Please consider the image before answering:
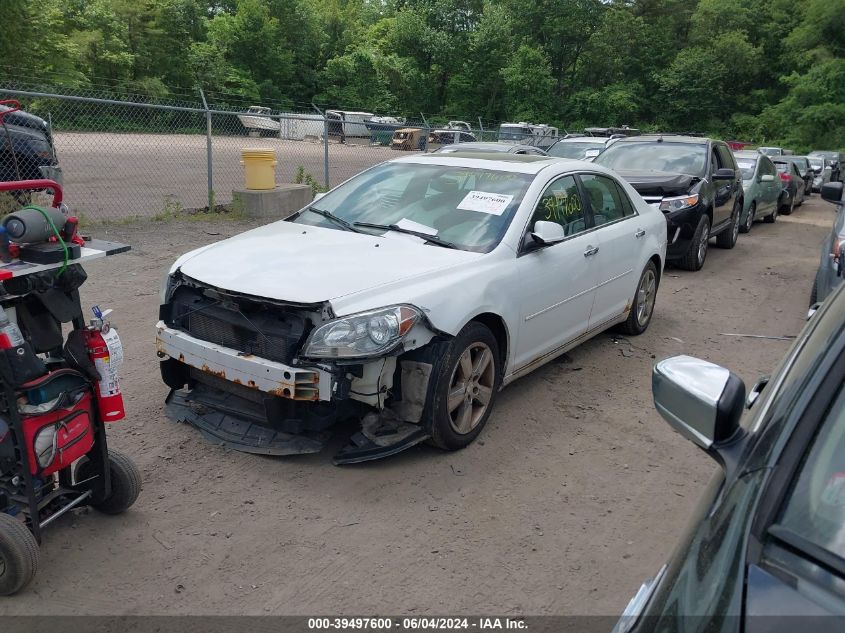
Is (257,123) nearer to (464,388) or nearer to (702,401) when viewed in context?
(464,388)

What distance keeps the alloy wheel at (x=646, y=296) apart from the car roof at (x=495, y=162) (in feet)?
4.33

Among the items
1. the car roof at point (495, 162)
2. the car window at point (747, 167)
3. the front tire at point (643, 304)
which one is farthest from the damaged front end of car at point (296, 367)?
the car window at point (747, 167)

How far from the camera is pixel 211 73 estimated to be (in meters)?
44.0

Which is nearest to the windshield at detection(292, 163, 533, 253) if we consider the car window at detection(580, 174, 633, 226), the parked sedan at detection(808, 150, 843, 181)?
the car window at detection(580, 174, 633, 226)

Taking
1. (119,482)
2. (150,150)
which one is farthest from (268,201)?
(119,482)

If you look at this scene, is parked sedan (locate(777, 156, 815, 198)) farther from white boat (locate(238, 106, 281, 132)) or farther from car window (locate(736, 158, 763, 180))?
white boat (locate(238, 106, 281, 132))

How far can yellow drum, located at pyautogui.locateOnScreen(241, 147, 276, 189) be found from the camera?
12148 millimetres

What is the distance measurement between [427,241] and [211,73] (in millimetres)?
43660

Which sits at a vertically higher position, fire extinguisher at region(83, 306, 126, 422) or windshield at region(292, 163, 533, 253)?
windshield at region(292, 163, 533, 253)

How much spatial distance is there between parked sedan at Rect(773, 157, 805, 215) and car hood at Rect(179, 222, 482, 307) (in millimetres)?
16583

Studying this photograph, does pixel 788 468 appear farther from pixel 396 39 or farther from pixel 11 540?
pixel 396 39

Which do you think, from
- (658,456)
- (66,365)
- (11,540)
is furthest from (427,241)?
(11,540)

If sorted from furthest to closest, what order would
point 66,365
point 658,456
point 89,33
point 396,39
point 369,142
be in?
point 396,39, point 89,33, point 369,142, point 658,456, point 66,365

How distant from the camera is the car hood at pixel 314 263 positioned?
4062 mm
